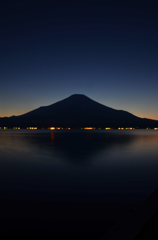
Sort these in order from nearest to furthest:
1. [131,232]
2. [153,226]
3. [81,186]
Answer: [131,232]
[153,226]
[81,186]

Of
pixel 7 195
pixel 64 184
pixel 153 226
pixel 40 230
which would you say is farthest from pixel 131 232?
pixel 64 184

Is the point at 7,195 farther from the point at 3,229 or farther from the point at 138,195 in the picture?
the point at 138,195

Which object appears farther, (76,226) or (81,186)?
(81,186)

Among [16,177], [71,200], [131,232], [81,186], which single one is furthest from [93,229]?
[16,177]

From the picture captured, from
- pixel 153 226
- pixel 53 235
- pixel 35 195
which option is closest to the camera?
pixel 153 226

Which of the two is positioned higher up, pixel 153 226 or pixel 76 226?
pixel 153 226

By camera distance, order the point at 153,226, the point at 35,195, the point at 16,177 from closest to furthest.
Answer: the point at 153,226 → the point at 35,195 → the point at 16,177

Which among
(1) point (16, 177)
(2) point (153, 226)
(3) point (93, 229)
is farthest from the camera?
(1) point (16, 177)

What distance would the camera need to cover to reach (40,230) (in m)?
4.36

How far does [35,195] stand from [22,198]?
46cm

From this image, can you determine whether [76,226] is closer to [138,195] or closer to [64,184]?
[138,195]

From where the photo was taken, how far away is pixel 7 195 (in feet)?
22.1

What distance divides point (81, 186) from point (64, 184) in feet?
2.41

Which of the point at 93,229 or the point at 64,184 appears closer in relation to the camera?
the point at 93,229
